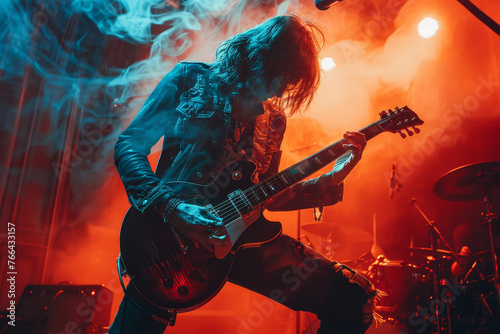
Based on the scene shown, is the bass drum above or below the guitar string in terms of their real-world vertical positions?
below

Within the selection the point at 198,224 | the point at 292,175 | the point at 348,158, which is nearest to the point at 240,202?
the point at 198,224

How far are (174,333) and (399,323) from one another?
328 centimetres

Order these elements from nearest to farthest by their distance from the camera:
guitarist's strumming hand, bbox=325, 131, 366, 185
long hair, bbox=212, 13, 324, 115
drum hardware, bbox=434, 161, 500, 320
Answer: guitarist's strumming hand, bbox=325, 131, 366, 185
long hair, bbox=212, 13, 324, 115
drum hardware, bbox=434, 161, 500, 320

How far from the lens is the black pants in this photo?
1599mm

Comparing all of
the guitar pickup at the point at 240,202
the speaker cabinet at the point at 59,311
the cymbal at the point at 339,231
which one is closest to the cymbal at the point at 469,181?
the cymbal at the point at 339,231

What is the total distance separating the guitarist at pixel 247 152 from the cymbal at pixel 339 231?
3.06 metres

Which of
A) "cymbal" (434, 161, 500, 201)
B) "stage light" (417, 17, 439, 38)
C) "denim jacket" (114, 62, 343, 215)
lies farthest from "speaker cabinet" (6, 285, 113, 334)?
"stage light" (417, 17, 439, 38)

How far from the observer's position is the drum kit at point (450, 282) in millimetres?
3508

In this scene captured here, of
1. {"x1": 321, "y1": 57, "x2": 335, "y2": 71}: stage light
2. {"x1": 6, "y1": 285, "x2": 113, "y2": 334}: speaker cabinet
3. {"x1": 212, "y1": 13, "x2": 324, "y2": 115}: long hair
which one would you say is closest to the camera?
{"x1": 212, "y1": 13, "x2": 324, "y2": 115}: long hair

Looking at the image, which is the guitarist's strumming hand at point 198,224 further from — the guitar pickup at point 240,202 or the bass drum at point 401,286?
the bass drum at point 401,286

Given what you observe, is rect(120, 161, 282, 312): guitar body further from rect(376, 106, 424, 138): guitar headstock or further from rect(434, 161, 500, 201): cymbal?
rect(434, 161, 500, 201): cymbal

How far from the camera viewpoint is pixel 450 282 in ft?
12.3

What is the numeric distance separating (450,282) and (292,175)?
291 cm

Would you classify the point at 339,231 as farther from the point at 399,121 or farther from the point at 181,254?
the point at 181,254
